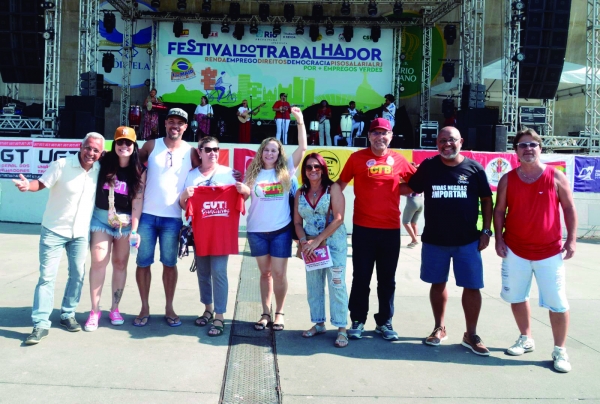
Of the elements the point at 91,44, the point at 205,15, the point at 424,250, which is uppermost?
the point at 205,15

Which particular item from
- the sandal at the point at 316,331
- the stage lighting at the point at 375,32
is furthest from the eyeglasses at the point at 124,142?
the stage lighting at the point at 375,32

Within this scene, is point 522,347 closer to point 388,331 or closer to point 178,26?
point 388,331

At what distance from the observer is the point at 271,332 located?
446 centimetres

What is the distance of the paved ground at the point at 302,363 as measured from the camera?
3219mm

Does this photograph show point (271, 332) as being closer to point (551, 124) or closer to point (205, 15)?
point (205, 15)

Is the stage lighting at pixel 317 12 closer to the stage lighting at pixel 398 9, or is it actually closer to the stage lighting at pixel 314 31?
the stage lighting at pixel 314 31

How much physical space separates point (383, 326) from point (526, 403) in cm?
142

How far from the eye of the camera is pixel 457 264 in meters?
4.18

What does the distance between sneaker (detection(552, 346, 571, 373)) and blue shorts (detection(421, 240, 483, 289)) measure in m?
0.68

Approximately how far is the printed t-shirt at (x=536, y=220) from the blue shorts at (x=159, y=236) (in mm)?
2716

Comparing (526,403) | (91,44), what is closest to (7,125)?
(91,44)

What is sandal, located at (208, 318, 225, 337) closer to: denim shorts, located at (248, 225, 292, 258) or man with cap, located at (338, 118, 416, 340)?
denim shorts, located at (248, 225, 292, 258)

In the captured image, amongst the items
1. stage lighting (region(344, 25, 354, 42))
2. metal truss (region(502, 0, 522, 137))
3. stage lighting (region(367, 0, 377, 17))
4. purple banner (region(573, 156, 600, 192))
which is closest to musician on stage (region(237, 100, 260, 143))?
stage lighting (region(344, 25, 354, 42))

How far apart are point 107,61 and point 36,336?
558 inches
